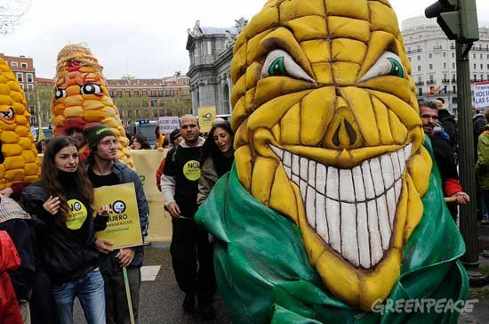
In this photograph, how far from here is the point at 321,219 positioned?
279cm

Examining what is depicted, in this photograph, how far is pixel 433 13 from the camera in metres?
4.99

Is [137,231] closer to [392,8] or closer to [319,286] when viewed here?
[319,286]

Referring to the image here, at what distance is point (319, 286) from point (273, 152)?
30.6 inches

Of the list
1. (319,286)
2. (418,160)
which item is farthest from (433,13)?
(319,286)

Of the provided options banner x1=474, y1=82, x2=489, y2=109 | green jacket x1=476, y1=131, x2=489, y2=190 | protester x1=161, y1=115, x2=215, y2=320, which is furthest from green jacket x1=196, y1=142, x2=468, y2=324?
banner x1=474, y1=82, x2=489, y2=109

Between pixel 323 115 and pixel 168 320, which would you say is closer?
pixel 323 115

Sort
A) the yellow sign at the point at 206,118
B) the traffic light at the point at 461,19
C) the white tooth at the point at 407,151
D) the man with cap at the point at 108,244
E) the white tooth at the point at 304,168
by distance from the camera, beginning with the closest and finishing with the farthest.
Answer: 1. the white tooth at the point at 304,168
2. the white tooth at the point at 407,151
3. the man with cap at the point at 108,244
4. the traffic light at the point at 461,19
5. the yellow sign at the point at 206,118

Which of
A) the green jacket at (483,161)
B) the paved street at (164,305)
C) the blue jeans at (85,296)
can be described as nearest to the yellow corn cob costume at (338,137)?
the blue jeans at (85,296)

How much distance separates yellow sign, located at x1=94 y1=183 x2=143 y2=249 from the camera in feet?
11.3

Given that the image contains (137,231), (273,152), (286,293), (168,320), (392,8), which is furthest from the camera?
(168,320)

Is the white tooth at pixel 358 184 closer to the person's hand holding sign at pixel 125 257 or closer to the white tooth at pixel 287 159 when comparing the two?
the white tooth at pixel 287 159

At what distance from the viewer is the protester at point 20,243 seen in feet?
8.95

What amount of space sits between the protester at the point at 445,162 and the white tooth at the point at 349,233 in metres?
1.64

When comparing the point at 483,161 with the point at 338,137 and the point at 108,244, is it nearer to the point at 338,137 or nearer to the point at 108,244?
the point at 338,137
